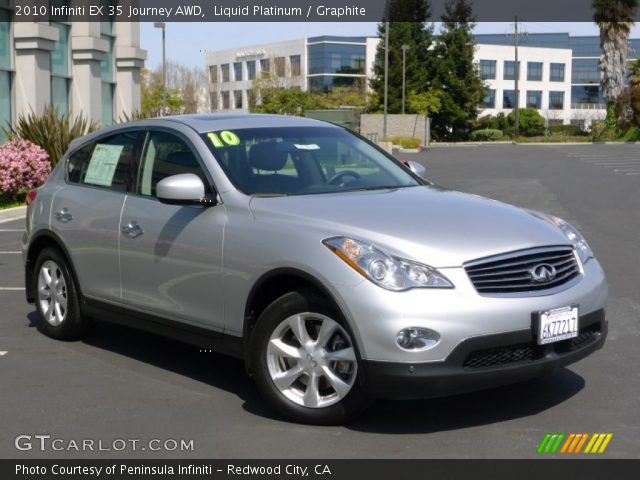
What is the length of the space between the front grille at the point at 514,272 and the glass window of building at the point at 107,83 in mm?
28035

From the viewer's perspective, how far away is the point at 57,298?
765 cm

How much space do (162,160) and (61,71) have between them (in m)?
23.7

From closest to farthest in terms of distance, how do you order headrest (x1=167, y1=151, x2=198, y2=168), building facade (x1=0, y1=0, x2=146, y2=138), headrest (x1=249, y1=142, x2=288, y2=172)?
1. headrest (x1=249, y1=142, x2=288, y2=172)
2. headrest (x1=167, y1=151, x2=198, y2=168)
3. building facade (x1=0, y1=0, x2=146, y2=138)

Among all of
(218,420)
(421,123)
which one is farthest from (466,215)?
(421,123)

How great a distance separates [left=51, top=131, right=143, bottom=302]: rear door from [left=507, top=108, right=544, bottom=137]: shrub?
88415 mm

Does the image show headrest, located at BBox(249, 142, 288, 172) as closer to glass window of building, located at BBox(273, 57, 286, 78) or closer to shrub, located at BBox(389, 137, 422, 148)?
shrub, located at BBox(389, 137, 422, 148)

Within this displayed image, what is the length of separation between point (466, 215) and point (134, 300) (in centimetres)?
240

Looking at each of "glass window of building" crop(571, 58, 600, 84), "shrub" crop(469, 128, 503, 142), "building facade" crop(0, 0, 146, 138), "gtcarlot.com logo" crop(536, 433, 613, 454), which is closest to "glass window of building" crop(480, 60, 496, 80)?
"glass window of building" crop(571, 58, 600, 84)

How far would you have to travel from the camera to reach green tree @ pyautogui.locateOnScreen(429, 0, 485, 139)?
8081 centimetres

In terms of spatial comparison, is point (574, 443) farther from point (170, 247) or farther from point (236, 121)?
point (236, 121)

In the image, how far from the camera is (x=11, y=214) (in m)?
17.9

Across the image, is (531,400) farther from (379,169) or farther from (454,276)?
(379,169)

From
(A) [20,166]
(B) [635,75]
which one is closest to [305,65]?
(B) [635,75]

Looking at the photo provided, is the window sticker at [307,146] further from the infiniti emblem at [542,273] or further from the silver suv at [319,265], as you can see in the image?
the infiniti emblem at [542,273]
